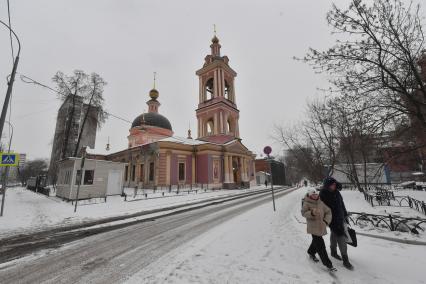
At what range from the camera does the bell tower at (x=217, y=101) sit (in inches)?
1193

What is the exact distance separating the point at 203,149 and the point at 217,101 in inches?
352

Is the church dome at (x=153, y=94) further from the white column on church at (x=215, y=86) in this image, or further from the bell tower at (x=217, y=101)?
the white column on church at (x=215, y=86)

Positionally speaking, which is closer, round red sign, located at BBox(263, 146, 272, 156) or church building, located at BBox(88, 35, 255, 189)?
round red sign, located at BBox(263, 146, 272, 156)

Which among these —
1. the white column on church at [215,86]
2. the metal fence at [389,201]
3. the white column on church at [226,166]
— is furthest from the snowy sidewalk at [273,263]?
the white column on church at [215,86]

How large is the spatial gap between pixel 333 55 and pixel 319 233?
18.6 feet

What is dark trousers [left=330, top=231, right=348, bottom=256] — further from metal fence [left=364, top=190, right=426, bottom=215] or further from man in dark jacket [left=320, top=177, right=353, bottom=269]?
metal fence [left=364, top=190, right=426, bottom=215]

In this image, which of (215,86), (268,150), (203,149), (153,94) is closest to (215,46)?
(215,86)

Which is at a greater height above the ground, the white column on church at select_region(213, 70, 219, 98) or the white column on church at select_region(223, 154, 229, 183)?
the white column on church at select_region(213, 70, 219, 98)

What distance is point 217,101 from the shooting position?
30516 mm

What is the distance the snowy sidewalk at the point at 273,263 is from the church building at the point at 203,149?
65.0ft

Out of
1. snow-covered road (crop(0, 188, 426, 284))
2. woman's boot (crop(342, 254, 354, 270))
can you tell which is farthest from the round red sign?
woman's boot (crop(342, 254, 354, 270))

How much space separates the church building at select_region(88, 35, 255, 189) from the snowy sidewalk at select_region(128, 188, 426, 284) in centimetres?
1982

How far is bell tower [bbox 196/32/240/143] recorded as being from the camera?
30297 mm

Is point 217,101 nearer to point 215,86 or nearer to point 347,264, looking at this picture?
point 215,86
